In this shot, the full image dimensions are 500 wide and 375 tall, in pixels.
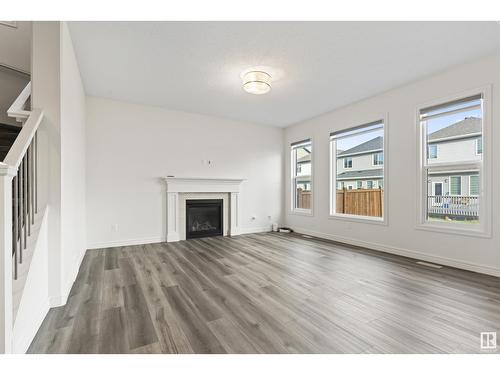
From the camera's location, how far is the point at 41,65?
6.40 feet

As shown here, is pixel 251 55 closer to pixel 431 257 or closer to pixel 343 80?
pixel 343 80

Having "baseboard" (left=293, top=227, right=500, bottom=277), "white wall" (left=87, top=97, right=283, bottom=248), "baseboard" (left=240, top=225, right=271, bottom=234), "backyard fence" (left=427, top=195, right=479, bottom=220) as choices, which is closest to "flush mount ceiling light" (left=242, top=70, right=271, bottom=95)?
"white wall" (left=87, top=97, right=283, bottom=248)

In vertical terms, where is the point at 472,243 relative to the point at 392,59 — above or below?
below

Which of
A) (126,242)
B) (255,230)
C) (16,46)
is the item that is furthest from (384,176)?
(16,46)

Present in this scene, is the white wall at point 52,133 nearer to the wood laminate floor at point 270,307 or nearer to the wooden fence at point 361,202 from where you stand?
the wood laminate floor at point 270,307

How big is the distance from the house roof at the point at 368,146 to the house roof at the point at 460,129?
763mm

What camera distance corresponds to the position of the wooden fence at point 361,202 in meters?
4.02

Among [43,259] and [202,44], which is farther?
[202,44]

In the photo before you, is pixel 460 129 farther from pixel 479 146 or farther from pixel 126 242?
pixel 126 242

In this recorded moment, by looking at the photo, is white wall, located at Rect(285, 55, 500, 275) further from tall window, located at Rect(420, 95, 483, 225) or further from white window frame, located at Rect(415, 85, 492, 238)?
tall window, located at Rect(420, 95, 483, 225)

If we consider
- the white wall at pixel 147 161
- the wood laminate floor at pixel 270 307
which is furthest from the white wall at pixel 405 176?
the white wall at pixel 147 161

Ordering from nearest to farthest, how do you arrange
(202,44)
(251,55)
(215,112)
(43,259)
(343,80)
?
1. (43,259)
2. (202,44)
3. (251,55)
4. (343,80)
5. (215,112)
